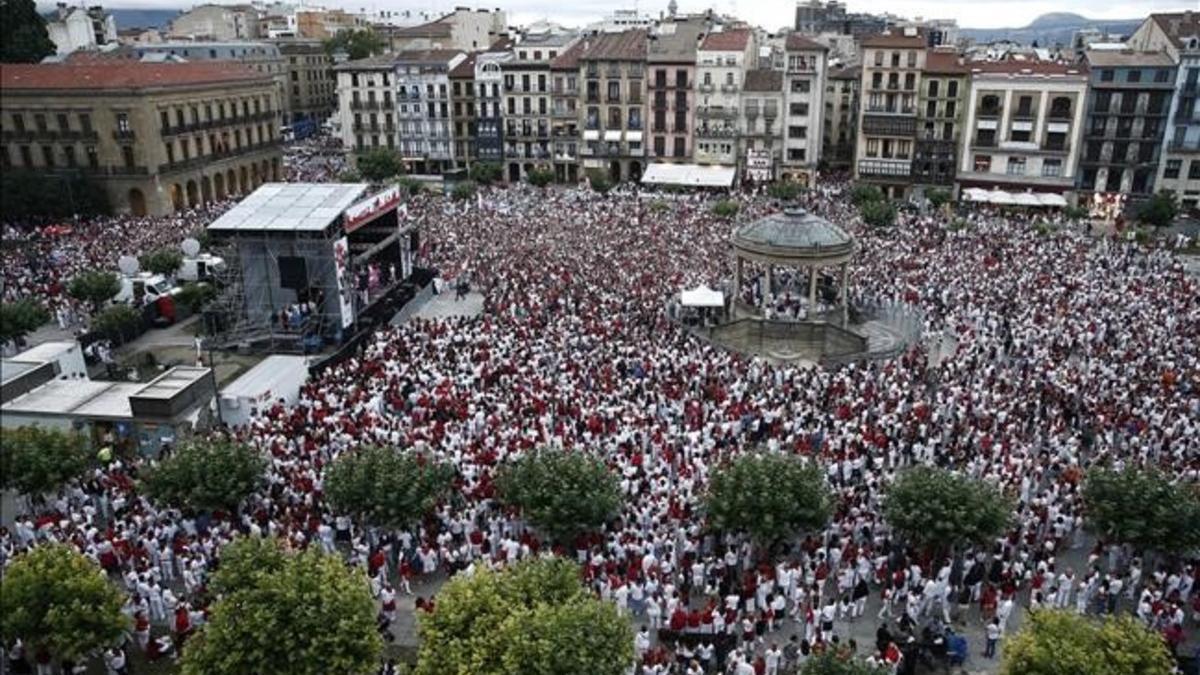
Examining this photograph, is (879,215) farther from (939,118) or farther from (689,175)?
(689,175)

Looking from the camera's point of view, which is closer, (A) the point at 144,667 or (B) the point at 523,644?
(B) the point at 523,644

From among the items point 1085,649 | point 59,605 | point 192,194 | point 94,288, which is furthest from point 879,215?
point 59,605

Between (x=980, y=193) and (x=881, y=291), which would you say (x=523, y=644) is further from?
(x=980, y=193)

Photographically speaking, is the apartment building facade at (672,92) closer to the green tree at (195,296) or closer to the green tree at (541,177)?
the green tree at (541,177)

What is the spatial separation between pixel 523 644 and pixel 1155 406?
2539 cm

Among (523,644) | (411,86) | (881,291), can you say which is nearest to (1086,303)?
(881,291)

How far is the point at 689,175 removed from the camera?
8344 centimetres

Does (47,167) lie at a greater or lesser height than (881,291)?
greater

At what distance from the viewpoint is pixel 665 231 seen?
202 feet

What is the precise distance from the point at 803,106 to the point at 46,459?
2896 inches

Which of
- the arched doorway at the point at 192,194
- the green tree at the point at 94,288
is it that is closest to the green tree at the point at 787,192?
the arched doorway at the point at 192,194

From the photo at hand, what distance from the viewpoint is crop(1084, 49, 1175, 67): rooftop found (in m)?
70.8

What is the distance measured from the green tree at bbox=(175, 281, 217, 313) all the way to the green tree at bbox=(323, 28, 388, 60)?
94210 mm

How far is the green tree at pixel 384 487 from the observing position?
23281 millimetres
